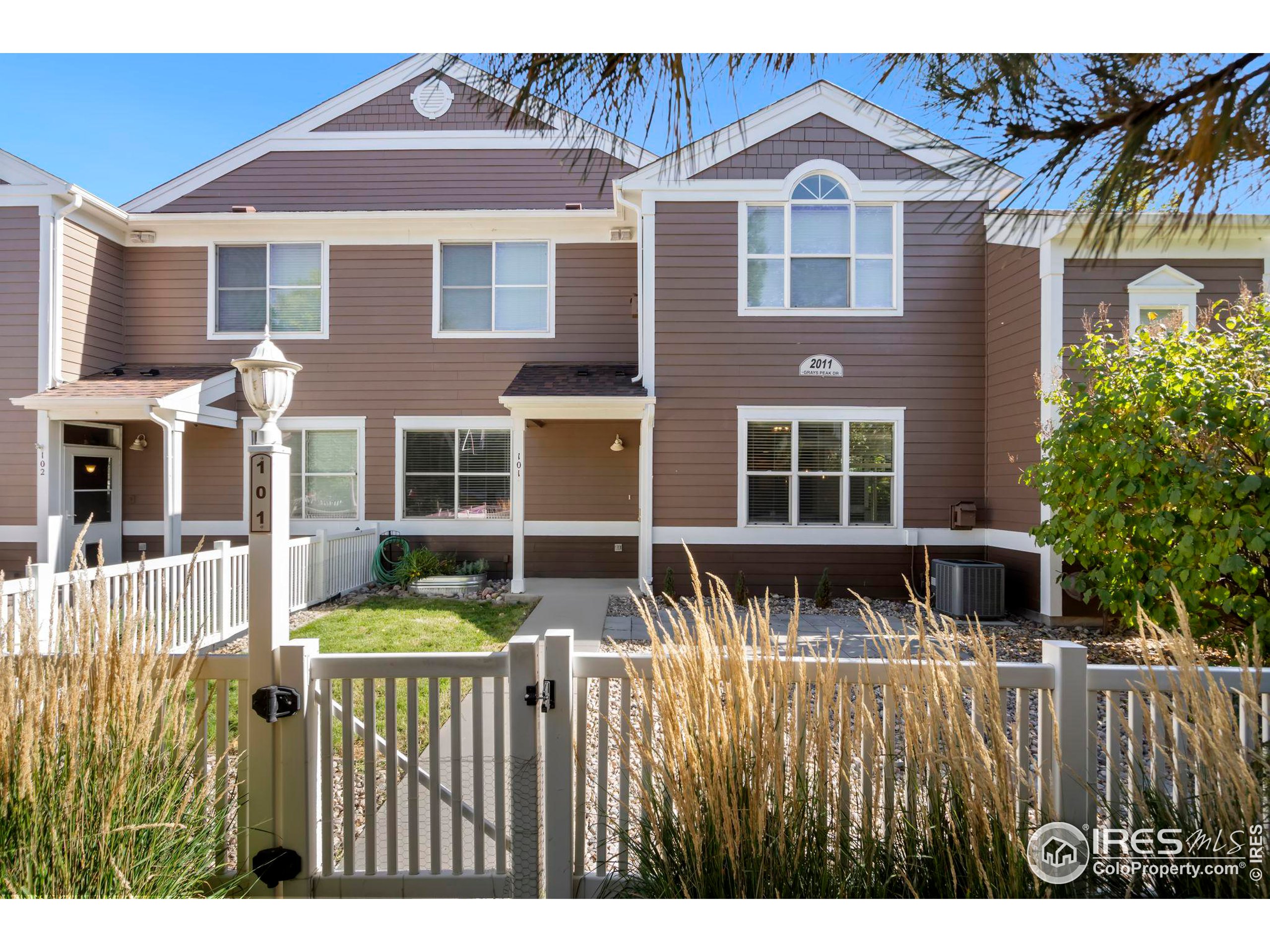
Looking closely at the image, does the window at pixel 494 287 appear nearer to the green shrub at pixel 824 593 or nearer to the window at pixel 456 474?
the window at pixel 456 474

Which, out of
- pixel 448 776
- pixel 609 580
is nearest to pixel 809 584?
pixel 609 580

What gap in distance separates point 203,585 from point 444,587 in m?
3.15

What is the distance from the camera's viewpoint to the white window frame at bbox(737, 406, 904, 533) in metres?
8.44

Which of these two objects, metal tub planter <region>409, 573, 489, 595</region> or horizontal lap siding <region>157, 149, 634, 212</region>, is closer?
metal tub planter <region>409, 573, 489, 595</region>

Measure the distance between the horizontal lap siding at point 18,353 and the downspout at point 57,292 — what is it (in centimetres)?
17

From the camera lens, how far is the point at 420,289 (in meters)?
9.68

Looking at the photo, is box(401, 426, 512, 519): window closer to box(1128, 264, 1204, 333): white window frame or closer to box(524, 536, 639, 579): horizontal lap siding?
box(524, 536, 639, 579): horizontal lap siding

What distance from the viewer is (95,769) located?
74.6 inches

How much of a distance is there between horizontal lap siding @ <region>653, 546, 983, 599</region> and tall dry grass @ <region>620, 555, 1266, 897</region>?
6.36 metres

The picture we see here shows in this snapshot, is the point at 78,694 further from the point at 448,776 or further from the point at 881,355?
the point at 881,355

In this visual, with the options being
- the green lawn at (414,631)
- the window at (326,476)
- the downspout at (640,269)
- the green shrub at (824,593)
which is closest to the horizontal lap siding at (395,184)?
the downspout at (640,269)

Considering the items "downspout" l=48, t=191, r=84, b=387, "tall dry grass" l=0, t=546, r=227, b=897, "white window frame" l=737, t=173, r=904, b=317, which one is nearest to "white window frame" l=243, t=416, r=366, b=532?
"downspout" l=48, t=191, r=84, b=387

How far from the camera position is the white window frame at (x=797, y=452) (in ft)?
27.7

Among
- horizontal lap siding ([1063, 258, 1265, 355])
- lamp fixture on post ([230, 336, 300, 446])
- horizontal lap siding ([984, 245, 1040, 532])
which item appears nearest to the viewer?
lamp fixture on post ([230, 336, 300, 446])
